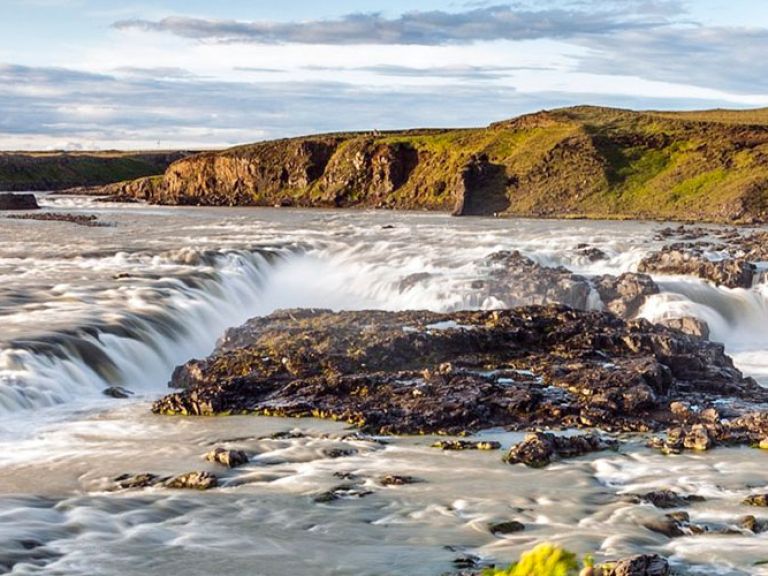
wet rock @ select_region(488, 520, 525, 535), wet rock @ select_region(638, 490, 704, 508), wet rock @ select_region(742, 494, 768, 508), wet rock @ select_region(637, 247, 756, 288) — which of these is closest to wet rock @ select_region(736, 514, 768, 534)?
wet rock @ select_region(742, 494, 768, 508)

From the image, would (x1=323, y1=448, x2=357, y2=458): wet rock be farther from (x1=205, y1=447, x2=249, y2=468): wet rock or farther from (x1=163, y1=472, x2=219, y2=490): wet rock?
(x1=163, y1=472, x2=219, y2=490): wet rock

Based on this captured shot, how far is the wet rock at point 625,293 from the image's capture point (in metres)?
39.1

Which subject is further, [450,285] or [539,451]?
[450,285]

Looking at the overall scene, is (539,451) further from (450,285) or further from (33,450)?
(450,285)

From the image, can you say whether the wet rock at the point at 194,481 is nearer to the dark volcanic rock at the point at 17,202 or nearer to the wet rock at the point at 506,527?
the wet rock at the point at 506,527

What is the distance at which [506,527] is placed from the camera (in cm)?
1403

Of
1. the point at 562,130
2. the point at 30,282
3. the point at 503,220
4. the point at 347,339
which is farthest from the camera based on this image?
the point at 562,130

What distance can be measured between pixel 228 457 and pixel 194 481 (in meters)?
1.42

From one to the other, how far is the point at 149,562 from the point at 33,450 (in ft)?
21.6

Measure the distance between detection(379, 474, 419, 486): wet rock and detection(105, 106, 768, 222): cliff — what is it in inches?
2632

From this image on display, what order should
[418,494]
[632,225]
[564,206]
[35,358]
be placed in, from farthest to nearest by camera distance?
[564,206] < [632,225] < [35,358] < [418,494]

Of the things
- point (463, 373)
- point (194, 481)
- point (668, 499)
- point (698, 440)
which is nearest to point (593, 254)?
point (463, 373)

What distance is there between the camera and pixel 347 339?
86.9ft

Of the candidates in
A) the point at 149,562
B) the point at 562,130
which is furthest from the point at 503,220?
the point at 149,562
